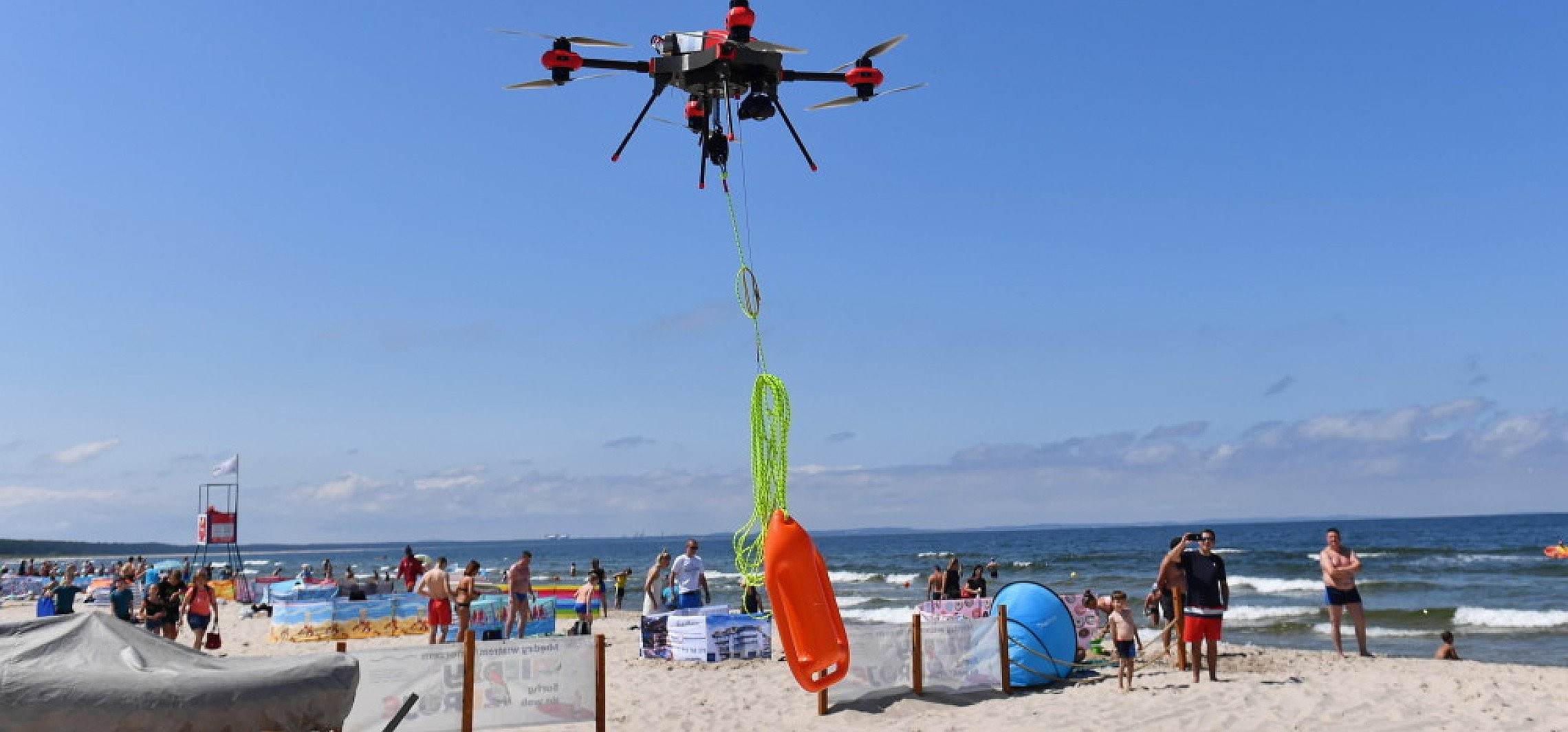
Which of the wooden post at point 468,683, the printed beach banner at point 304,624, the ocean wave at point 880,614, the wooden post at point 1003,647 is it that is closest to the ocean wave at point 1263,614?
the ocean wave at point 880,614

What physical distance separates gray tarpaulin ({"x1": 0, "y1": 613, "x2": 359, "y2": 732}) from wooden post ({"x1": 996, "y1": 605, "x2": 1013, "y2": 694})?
766cm

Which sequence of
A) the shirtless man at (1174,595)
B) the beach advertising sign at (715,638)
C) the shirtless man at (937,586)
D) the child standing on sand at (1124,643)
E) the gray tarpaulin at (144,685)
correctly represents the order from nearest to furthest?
the gray tarpaulin at (144,685), the child standing on sand at (1124,643), the shirtless man at (1174,595), the beach advertising sign at (715,638), the shirtless man at (937,586)

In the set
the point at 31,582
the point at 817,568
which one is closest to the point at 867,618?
the point at 817,568

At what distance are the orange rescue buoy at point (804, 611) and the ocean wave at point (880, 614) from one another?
66.1ft

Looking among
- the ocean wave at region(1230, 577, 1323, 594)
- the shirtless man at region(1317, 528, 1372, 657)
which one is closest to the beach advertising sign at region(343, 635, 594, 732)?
the shirtless man at region(1317, 528, 1372, 657)

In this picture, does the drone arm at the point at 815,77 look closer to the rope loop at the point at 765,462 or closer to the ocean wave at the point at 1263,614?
the rope loop at the point at 765,462

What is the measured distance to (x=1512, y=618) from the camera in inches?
1146

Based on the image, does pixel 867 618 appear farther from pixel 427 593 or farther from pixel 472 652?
pixel 472 652

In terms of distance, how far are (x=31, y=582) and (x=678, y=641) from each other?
36.6 m

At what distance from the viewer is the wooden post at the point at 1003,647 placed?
13.1m

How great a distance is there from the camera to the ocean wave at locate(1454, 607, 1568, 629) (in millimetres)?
27312

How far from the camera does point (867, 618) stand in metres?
29.3

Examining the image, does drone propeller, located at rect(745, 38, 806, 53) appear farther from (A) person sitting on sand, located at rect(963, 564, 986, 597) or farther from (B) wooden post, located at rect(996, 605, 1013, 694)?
(A) person sitting on sand, located at rect(963, 564, 986, 597)

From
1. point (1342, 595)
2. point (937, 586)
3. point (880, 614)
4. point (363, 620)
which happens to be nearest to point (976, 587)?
point (937, 586)
